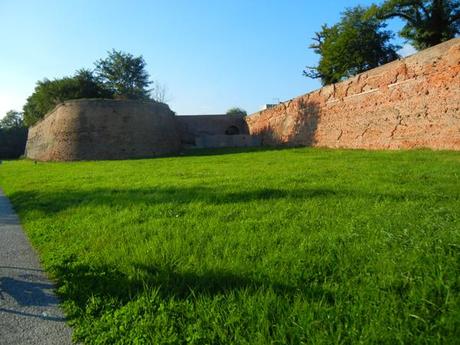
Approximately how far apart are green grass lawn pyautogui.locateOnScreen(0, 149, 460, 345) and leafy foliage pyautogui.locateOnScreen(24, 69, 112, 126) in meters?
39.8

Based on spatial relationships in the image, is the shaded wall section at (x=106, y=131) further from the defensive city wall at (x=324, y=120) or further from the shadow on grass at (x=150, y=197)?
the shadow on grass at (x=150, y=197)

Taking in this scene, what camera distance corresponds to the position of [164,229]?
4.05 metres

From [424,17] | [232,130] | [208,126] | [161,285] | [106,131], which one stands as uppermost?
[424,17]

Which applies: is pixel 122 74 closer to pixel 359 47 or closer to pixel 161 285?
pixel 359 47

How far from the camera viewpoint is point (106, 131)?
2358 cm

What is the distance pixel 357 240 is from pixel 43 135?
98.5ft

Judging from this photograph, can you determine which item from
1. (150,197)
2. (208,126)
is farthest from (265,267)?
(208,126)

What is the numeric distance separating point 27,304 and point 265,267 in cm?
168

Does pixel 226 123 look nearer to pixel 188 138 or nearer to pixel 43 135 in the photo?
pixel 188 138

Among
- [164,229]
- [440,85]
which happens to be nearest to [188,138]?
[440,85]

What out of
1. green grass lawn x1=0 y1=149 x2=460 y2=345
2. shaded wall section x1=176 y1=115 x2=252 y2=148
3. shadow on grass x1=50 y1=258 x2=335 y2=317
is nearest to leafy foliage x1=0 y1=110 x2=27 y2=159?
shaded wall section x1=176 y1=115 x2=252 y2=148

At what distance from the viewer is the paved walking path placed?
7.07 feet

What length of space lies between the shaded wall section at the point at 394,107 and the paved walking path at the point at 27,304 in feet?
38.6

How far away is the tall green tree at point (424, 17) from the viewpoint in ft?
96.4
